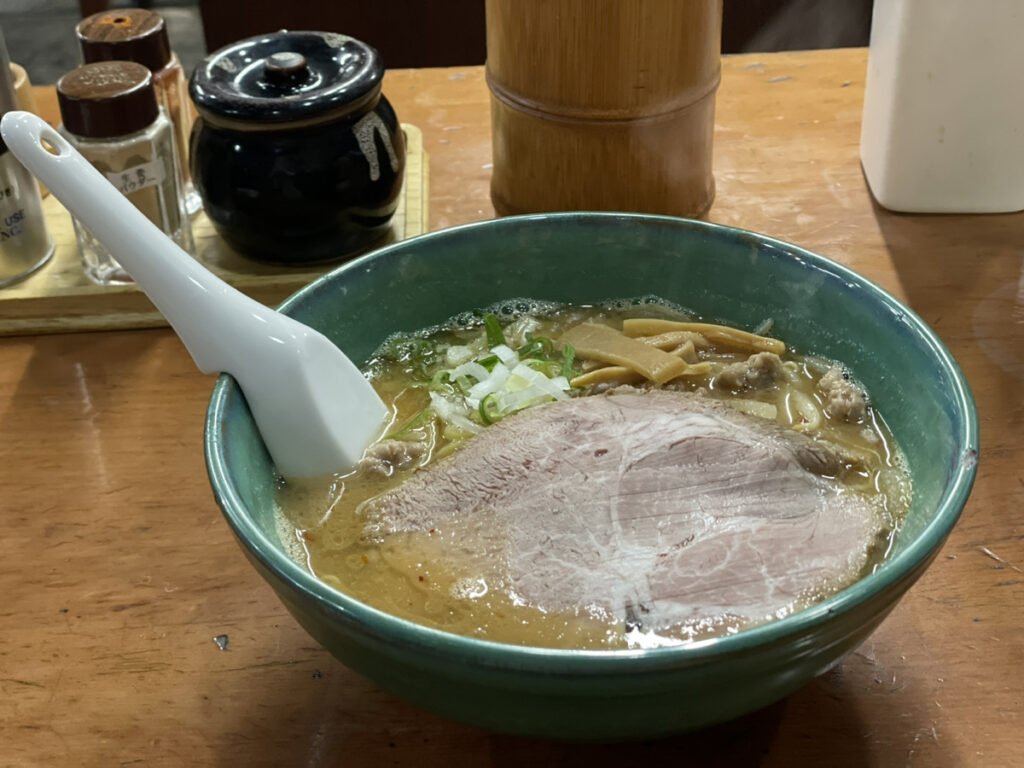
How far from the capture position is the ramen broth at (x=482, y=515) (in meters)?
0.73

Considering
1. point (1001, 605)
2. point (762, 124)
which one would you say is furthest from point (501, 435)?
point (762, 124)

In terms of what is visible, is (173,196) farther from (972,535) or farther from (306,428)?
(972,535)

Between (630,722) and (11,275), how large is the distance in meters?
0.96

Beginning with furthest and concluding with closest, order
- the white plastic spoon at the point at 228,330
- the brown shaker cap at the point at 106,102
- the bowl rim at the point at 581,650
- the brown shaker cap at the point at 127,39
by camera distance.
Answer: the brown shaker cap at the point at 127,39, the brown shaker cap at the point at 106,102, the white plastic spoon at the point at 228,330, the bowl rim at the point at 581,650

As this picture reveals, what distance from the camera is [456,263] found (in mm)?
1030

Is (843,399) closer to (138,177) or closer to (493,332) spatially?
(493,332)

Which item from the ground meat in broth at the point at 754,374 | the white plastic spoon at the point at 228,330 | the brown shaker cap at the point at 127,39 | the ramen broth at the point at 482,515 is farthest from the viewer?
the brown shaker cap at the point at 127,39

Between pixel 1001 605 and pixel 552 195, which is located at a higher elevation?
pixel 552 195

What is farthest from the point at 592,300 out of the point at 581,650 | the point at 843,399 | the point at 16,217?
the point at 16,217

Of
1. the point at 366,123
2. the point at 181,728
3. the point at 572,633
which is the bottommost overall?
the point at 181,728

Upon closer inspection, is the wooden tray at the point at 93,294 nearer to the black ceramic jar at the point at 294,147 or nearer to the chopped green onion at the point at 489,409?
the black ceramic jar at the point at 294,147

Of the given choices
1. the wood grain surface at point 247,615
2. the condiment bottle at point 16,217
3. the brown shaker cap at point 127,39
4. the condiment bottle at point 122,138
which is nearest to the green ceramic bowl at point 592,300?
the wood grain surface at point 247,615

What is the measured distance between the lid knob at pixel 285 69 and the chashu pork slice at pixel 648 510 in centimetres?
53

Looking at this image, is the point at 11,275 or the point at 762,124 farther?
the point at 762,124
